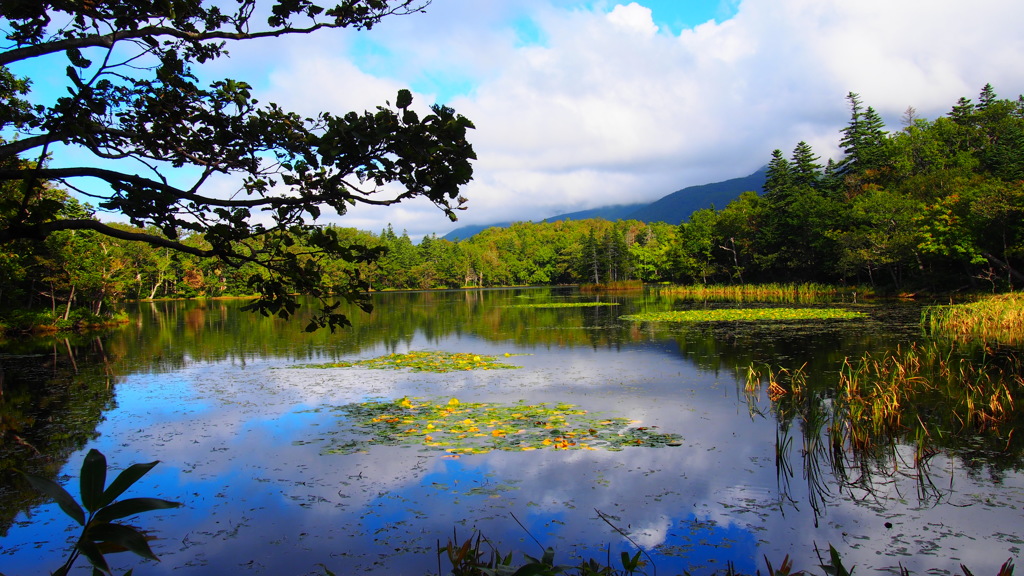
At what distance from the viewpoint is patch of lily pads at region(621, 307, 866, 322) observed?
84.7 ft

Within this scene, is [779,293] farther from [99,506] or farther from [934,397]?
[99,506]

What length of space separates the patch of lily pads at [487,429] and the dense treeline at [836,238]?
272cm

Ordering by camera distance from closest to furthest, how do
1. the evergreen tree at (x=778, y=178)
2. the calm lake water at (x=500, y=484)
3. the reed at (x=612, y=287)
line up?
1. the calm lake water at (x=500, y=484)
2. the evergreen tree at (x=778, y=178)
3. the reed at (x=612, y=287)

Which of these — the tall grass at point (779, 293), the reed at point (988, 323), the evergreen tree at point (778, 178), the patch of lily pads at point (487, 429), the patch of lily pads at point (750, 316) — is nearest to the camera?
the patch of lily pads at point (487, 429)

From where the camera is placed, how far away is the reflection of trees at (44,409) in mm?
7730

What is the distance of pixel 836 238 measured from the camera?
140 ft

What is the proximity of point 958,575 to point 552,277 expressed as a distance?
11342 centimetres

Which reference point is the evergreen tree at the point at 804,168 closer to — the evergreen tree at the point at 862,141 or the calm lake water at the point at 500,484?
the evergreen tree at the point at 862,141

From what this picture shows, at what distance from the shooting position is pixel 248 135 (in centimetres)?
376

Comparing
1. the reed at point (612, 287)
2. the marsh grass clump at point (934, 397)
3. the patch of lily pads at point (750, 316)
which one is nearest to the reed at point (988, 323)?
the marsh grass clump at point (934, 397)

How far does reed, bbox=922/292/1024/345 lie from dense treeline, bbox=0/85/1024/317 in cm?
1231

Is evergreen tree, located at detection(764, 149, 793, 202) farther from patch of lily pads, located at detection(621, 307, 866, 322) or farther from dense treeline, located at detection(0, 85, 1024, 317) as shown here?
patch of lily pads, located at detection(621, 307, 866, 322)

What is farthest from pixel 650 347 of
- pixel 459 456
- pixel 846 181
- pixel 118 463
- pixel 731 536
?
pixel 846 181

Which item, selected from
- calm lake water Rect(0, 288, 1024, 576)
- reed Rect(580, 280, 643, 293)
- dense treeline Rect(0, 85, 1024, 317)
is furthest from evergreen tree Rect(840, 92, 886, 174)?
calm lake water Rect(0, 288, 1024, 576)
